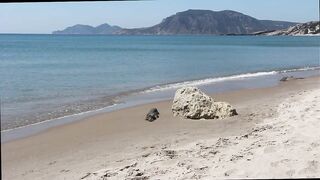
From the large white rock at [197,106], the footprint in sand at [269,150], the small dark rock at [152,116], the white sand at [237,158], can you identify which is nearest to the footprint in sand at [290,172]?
the white sand at [237,158]

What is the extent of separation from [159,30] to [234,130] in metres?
103

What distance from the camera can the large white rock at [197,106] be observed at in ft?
27.7

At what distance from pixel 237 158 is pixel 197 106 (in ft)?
11.9

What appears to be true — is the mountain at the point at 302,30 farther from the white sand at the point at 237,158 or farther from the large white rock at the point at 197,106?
the white sand at the point at 237,158

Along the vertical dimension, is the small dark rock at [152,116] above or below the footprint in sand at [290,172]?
below

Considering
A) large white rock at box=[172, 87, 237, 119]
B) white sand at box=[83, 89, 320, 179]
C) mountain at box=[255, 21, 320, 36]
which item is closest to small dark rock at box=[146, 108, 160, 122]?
large white rock at box=[172, 87, 237, 119]

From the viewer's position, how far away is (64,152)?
6242 millimetres

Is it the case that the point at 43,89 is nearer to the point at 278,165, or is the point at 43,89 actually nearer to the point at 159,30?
the point at 278,165

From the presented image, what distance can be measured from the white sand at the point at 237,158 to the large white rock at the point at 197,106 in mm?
1666

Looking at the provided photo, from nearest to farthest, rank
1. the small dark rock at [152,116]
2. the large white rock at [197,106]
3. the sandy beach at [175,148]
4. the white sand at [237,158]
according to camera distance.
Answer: the white sand at [237,158] → the sandy beach at [175,148] → the large white rock at [197,106] → the small dark rock at [152,116]

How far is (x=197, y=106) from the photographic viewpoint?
8516mm

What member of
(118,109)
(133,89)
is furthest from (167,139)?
(133,89)

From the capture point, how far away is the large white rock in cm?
845

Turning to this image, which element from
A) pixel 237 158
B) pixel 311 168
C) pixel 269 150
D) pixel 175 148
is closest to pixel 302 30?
pixel 175 148
